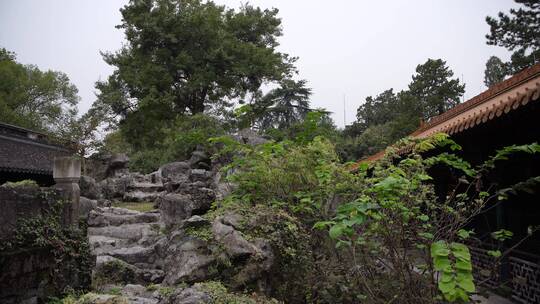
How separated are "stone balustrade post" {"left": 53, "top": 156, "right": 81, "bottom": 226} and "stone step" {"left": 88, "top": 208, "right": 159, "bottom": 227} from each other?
354 cm

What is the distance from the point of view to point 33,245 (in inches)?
223

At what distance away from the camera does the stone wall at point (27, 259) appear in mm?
5328

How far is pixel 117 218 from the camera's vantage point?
35.8 feet

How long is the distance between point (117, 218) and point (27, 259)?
5.45 m

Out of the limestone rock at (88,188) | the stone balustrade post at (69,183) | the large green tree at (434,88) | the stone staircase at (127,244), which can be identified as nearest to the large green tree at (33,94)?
the limestone rock at (88,188)

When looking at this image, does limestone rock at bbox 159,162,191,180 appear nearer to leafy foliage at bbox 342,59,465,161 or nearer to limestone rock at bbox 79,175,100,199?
limestone rock at bbox 79,175,100,199

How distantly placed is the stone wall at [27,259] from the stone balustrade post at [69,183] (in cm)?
22

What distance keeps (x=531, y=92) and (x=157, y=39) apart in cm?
2136

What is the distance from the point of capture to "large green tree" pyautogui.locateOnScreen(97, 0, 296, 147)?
21.6 m

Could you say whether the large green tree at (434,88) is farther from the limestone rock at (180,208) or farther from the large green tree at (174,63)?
the limestone rock at (180,208)

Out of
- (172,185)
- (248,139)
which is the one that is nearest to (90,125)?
(172,185)

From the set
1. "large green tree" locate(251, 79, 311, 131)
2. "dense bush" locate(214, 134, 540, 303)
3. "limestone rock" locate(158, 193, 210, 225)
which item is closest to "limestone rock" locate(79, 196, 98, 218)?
"limestone rock" locate(158, 193, 210, 225)

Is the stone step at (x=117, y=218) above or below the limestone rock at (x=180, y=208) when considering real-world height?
below

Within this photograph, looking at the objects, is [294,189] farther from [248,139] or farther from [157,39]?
[157,39]
